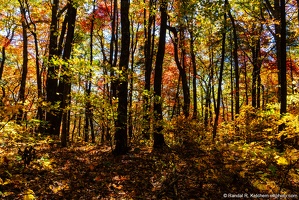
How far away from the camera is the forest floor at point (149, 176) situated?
5.42 meters

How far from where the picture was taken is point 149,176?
7.49m

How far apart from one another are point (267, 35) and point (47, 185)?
71.0 ft

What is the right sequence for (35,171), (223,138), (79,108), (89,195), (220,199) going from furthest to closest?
(223,138) → (79,108) → (35,171) → (89,195) → (220,199)

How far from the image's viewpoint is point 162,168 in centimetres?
808

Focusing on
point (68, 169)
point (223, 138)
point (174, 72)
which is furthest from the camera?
point (174, 72)

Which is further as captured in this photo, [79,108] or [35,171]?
[79,108]

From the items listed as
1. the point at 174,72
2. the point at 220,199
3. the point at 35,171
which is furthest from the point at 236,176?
the point at 174,72

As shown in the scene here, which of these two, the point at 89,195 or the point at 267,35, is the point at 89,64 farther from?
the point at 267,35

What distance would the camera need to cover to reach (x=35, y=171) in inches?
291

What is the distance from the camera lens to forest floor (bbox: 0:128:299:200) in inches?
213

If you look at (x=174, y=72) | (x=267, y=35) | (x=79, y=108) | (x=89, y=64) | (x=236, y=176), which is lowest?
(x=236, y=176)

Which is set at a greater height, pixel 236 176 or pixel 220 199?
pixel 236 176

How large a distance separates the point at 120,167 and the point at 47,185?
245 centimetres

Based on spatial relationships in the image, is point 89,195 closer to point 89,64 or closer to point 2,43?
point 89,64
